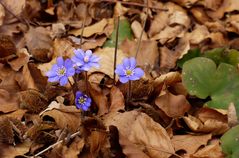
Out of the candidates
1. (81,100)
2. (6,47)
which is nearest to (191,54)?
(81,100)

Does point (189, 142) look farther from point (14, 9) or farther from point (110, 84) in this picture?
point (14, 9)

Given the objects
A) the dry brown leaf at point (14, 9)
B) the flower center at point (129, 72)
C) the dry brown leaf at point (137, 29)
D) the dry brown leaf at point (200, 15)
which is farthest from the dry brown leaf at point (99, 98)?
the dry brown leaf at point (200, 15)

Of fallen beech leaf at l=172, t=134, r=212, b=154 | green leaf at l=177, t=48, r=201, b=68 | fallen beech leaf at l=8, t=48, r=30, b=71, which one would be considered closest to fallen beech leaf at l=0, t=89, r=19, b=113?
fallen beech leaf at l=8, t=48, r=30, b=71

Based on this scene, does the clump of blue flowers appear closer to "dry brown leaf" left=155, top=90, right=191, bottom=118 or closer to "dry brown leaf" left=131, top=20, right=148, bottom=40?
"dry brown leaf" left=155, top=90, right=191, bottom=118

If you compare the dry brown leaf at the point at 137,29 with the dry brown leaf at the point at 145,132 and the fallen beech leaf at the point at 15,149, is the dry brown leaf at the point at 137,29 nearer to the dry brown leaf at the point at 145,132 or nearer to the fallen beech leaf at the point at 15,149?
the dry brown leaf at the point at 145,132

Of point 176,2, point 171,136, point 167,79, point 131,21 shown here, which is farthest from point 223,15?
point 171,136

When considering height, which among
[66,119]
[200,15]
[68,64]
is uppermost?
[200,15]
